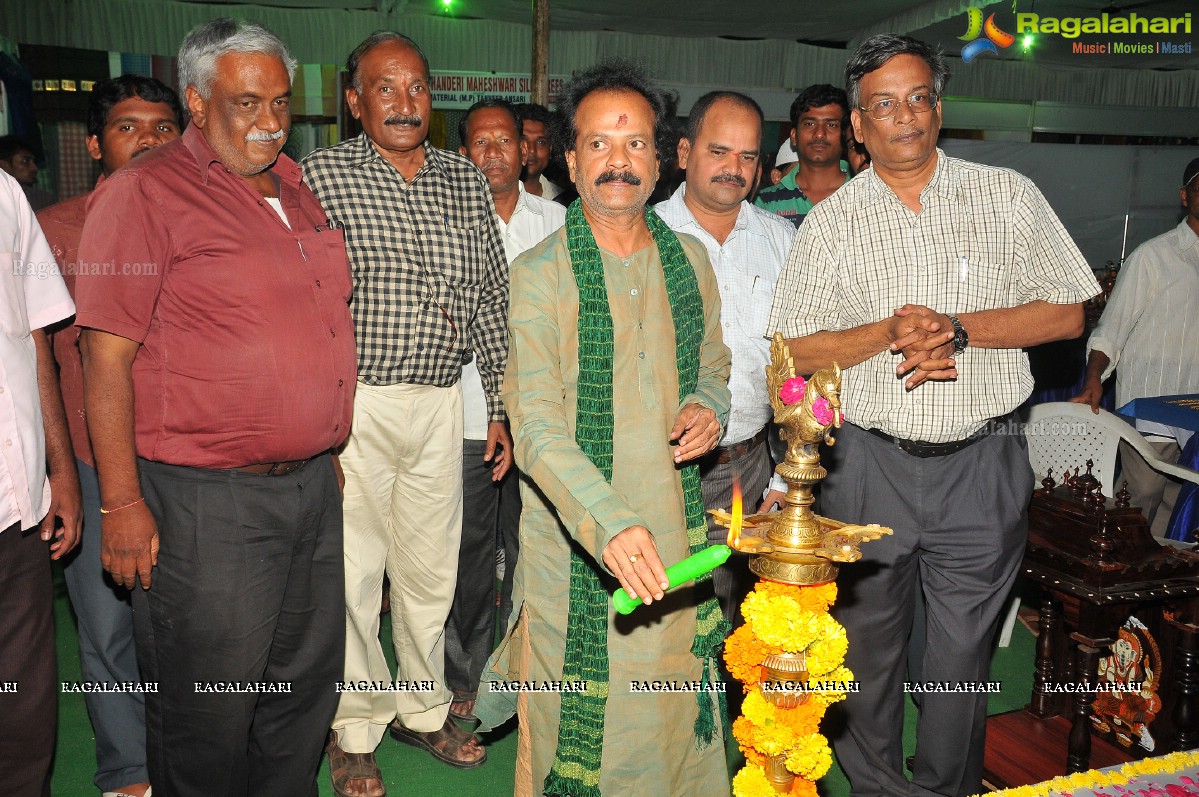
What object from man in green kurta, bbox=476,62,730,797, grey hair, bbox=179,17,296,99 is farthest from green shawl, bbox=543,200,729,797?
grey hair, bbox=179,17,296,99

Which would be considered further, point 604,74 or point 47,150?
point 47,150

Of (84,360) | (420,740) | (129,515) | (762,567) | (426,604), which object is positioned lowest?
(420,740)

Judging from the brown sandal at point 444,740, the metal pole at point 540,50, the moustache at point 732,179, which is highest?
the metal pole at point 540,50

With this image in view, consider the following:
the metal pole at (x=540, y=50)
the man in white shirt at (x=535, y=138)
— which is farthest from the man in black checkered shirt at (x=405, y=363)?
the metal pole at (x=540, y=50)

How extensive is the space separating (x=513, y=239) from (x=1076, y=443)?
2.96 meters

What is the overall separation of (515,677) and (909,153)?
1890mm

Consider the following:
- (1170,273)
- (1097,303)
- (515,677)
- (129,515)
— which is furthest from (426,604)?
(1097,303)

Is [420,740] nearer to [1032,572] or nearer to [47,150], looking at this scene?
[1032,572]

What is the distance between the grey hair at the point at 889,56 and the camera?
2.66 metres

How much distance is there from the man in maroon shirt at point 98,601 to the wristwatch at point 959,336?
2683mm

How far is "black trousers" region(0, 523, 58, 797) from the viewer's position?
7.52 ft

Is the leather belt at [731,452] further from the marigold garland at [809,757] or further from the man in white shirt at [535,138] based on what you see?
the man in white shirt at [535,138]

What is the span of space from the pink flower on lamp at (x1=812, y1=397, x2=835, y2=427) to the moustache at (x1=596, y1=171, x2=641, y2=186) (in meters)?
1.03

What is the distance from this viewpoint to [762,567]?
1520 millimetres
